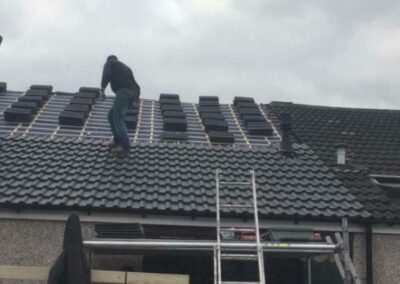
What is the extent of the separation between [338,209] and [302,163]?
1.90m

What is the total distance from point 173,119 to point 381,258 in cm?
586

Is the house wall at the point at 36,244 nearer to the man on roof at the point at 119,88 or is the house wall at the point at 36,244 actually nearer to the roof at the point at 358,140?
the man on roof at the point at 119,88

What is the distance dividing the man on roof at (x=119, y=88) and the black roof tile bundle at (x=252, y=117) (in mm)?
2831

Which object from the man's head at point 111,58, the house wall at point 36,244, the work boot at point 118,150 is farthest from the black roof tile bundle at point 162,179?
the man's head at point 111,58

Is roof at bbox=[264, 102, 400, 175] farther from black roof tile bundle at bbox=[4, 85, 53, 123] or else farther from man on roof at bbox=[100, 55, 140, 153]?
black roof tile bundle at bbox=[4, 85, 53, 123]

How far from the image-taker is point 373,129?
14008 millimetres

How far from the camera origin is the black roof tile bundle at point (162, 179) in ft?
28.5

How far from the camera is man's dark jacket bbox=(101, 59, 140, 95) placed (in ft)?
37.0

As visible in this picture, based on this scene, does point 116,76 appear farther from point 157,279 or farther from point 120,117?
→ point 157,279

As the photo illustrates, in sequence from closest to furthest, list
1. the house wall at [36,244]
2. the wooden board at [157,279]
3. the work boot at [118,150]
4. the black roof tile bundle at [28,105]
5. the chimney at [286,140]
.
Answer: the wooden board at [157,279] < the house wall at [36,244] < the work boot at [118,150] < the chimney at [286,140] < the black roof tile bundle at [28,105]

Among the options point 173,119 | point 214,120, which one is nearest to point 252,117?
point 214,120

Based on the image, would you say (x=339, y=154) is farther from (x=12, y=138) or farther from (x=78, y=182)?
(x=12, y=138)

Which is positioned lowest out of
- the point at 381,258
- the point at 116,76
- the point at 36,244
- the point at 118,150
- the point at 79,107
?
the point at 381,258

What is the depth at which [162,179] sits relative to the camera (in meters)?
9.74
